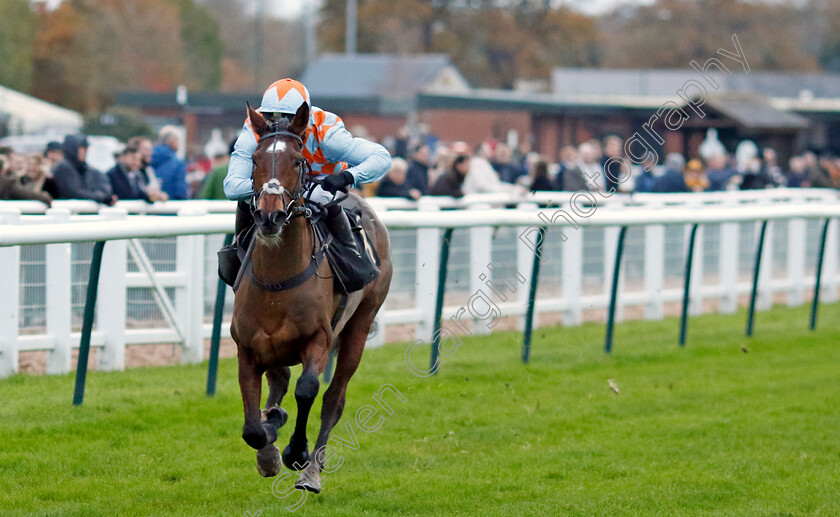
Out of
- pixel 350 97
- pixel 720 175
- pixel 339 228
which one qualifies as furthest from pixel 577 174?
pixel 350 97

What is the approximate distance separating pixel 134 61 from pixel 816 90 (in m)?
25.5

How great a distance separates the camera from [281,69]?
221 ft

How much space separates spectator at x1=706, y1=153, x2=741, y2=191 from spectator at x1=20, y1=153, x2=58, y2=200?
9.19 m

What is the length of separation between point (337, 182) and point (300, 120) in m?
0.41

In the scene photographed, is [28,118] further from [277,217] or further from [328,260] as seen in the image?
[277,217]

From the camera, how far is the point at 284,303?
4684 mm

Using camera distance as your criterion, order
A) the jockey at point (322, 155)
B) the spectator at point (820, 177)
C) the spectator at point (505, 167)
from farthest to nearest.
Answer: the spectator at point (820, 177) → the spectator at point (505, 167) → the jockey at point (322, 155)

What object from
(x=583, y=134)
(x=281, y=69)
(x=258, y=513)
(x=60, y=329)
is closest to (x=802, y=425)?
(x=258, y=513)

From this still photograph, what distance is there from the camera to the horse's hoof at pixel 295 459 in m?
4.94

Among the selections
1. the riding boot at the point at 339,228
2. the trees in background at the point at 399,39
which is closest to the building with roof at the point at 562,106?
the riding boot at the point at 339,228

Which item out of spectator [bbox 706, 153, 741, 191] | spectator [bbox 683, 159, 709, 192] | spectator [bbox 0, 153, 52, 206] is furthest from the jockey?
spectator [bbox 706, 153, 741, 191]

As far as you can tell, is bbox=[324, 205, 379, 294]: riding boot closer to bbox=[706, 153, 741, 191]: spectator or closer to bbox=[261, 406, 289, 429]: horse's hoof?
bbox=[261, 406, 289, 429]: horse's hoof

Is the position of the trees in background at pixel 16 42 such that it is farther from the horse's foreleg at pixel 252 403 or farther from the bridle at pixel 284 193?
the bridle at pixel 284 193

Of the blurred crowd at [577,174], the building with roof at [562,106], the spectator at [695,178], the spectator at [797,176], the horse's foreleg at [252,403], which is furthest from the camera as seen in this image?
the building with roof at [562,106]
